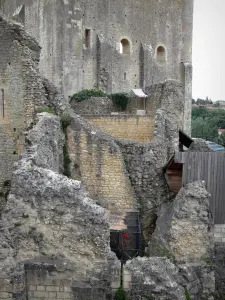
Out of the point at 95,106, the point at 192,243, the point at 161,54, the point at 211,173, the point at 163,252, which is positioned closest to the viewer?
the point at 192,243

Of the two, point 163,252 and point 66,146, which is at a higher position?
point 66,146

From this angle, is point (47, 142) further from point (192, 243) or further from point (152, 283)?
point (152, 283)

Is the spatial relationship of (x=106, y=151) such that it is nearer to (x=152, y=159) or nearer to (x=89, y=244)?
(x=152, y=159)

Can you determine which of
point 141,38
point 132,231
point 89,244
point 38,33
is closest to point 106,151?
point 132,231

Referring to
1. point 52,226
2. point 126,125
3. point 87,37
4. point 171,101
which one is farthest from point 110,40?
point 52,226

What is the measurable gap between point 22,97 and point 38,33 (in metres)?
17.0

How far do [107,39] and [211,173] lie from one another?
77.5ft

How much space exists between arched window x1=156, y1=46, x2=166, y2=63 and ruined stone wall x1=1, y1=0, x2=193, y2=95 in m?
0.09

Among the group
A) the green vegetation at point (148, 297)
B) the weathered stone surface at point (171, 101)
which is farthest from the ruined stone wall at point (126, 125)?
the green vegetation at point (148, 297)

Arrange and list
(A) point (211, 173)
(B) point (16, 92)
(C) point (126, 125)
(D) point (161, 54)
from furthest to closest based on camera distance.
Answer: (D) point (161, 54)
(C) point (126, 125)
(B) point (16, 92)
(A) point (211, 173)

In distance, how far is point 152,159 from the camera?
1259cm

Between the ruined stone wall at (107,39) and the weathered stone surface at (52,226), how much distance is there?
2184 centimetres

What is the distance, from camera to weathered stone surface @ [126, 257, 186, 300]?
8.02 m

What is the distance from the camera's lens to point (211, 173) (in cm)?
1102
